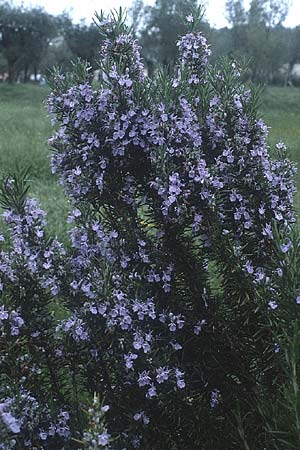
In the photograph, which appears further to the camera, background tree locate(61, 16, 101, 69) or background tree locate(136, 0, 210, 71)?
background tree locate(61, 16, 101, 69)

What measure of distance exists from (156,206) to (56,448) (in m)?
0.94

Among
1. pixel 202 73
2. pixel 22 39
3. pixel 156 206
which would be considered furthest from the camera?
pixel 22 39

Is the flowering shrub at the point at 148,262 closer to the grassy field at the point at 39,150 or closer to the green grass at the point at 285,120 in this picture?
the green grass at the point at 285,120

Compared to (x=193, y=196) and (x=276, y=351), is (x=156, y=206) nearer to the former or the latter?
(x=193, y=196)

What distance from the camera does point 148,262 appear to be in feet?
7.91

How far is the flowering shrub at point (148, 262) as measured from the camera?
7.31 feet

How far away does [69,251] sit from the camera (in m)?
2.46

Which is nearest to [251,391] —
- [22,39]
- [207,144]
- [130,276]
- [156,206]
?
[130,276]

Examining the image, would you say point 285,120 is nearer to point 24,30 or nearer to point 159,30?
point 159,30

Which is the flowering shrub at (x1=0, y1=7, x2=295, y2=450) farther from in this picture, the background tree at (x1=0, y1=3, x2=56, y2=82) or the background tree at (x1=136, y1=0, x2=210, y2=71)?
the background tree at (x1=0, y1=3, x2=56, y2=82)

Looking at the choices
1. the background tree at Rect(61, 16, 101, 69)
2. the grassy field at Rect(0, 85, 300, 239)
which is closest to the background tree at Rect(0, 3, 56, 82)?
the background tree at Rect(61, 16, 101, 69)

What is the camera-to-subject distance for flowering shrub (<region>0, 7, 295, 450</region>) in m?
2.23

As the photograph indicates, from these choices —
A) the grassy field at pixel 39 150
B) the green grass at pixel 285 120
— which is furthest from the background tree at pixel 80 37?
the grassy field at pixel 39 150

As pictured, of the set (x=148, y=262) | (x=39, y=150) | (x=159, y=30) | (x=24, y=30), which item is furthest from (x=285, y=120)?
(x=24, y=30)
